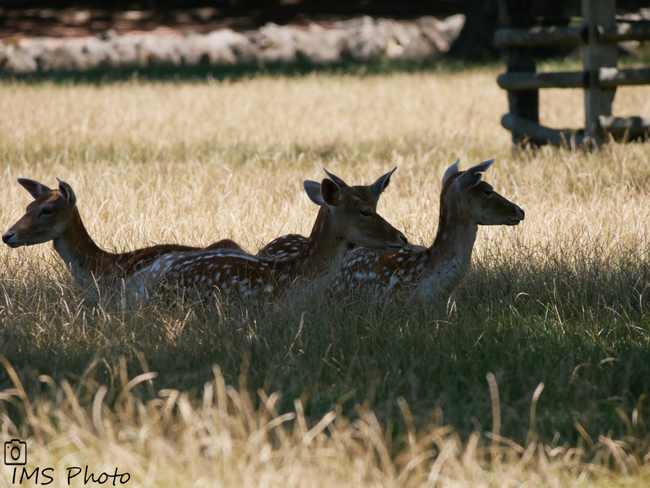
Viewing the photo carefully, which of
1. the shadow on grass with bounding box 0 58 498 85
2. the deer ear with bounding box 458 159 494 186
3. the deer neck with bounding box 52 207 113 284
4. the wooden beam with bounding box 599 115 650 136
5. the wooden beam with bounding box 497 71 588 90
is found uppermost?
the deer ear with bounding box 458 159 494 186

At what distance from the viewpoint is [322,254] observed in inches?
195

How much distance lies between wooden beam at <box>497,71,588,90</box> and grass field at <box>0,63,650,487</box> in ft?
2.58

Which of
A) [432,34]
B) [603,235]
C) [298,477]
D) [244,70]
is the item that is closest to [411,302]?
[603,235]

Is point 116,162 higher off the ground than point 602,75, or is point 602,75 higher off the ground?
point 602,75

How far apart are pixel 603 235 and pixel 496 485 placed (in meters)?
3.50

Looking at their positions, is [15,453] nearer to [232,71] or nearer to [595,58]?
[595,58]

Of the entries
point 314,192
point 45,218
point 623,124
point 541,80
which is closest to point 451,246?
point 314,192

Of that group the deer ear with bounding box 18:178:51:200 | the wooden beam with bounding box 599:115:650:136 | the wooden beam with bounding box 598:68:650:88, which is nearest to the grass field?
the wooden beam with bounding box 599:115:650:136

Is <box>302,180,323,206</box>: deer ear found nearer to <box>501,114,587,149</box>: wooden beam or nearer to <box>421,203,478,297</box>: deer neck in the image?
<box>421,203,478,297</box>: deer neck

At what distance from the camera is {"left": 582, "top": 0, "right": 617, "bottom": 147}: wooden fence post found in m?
8.94

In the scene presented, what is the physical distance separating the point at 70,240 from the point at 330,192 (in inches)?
69.1

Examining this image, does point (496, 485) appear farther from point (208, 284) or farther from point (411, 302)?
point (208, 284)

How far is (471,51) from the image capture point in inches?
893

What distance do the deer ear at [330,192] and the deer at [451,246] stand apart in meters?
0.57
